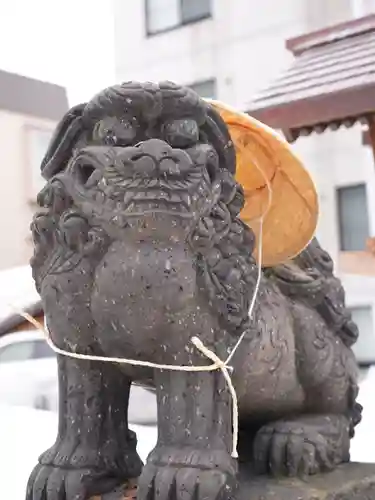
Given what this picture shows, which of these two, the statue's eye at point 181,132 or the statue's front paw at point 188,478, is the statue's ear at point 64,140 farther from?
the statue's front paw at point 188,478

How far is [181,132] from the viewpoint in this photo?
0.49 m

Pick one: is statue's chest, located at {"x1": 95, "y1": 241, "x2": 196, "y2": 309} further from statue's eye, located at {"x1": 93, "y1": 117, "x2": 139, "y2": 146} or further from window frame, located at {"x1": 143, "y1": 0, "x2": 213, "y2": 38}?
window frame, located at {"x1": 143, "y1": 0, "x2": 213, "y2": 38}

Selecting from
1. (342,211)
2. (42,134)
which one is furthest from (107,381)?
(342,211)

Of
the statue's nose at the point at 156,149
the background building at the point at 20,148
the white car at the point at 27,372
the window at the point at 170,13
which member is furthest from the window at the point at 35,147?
the statue's nose at the point at 156,149

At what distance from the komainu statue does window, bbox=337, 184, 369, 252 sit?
237 centimetres

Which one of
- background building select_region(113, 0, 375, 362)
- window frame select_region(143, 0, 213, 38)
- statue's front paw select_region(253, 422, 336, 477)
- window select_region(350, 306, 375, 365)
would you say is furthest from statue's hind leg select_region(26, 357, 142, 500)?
window frame select_region(143, 0, 213, 38)

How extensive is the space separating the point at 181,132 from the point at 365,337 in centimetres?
219

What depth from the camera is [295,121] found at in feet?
4.65

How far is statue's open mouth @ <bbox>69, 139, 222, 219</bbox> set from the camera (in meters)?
0.46

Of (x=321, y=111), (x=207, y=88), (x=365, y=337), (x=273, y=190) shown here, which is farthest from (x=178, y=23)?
(x=273, y=190)

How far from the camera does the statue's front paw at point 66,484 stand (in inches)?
19.8

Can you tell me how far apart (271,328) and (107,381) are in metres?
0.13

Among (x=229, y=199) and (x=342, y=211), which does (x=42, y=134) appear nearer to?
(x=342, y=211)

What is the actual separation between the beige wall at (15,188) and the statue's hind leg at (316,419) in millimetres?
1751
